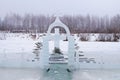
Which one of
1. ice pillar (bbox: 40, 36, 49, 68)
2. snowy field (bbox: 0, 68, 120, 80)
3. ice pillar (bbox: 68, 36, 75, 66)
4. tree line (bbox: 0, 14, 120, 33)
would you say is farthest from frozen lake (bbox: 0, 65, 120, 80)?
tree line (bbox: 0, 14, 120, 33)

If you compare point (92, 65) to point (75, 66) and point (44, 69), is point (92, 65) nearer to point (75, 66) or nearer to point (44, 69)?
point (75, 66)

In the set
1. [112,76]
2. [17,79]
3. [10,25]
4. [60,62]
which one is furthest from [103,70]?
[10,25]

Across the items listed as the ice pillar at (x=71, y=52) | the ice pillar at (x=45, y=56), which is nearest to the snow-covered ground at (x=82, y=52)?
the ice pillar at (x=71, y=52)

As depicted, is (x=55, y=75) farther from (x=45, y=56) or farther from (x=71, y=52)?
(x=71, y=52)

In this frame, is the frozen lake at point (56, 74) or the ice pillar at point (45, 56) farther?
the ice pillar at point (45, 56)

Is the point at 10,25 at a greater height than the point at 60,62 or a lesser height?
greater

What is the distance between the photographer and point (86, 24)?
42500mm

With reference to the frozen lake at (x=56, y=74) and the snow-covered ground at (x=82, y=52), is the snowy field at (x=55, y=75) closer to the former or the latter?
the frozen lake at (x=56, y=74)

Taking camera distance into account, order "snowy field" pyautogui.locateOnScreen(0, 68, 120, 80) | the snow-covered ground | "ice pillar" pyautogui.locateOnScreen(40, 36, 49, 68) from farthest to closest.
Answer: the snow-covered ground, "ice pillar" pyautogui.locateOnScreen(40, 36, 49, 68), "snowy field" pyautogui.locateOnScreen(0, 68, 120, 80)

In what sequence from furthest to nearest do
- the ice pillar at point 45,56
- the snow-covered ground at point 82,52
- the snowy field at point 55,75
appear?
the snow-covered ground at point 82,52
the ice pillar at point 45,56
the snowy field at point 55,75

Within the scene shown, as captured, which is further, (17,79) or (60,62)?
(60,62)

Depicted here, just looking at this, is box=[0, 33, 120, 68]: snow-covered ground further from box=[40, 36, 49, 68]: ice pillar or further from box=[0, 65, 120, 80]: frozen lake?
box=[40, 36, 49, 68]: ice pillar

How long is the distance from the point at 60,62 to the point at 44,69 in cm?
117

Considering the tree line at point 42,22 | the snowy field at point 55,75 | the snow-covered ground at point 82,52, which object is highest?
the tree line at point 42,22
